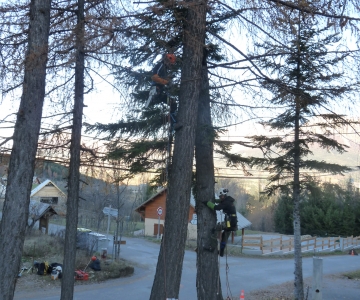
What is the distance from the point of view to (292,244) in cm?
3434

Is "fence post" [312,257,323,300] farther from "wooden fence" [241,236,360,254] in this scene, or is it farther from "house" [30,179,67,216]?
"house" [30,179,67,216]

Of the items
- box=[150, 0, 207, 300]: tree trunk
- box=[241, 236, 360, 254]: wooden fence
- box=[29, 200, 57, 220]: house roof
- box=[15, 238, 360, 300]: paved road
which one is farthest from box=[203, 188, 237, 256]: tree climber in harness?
box=[241, 236, 360, 254]: wooden fence

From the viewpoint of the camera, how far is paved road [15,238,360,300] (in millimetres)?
16391

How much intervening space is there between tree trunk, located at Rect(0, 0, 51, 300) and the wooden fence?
26.1 metres

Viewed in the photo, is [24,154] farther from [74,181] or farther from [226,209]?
[226,209]

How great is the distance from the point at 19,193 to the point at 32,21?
2906 mm

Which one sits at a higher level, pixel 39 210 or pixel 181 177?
pixel 181 177

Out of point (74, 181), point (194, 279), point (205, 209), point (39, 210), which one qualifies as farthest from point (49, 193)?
point (205, 209)

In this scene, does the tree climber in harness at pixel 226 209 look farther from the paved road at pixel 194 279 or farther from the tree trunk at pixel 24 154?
the paved road at pixel 194 279

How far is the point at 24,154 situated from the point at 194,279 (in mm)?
14789

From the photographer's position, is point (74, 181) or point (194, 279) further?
point (194, 279)

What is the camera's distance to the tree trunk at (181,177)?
23.4 ft

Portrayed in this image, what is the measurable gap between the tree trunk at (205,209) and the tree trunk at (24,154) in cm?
315

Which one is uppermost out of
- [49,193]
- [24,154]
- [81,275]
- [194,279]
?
[49,193]
